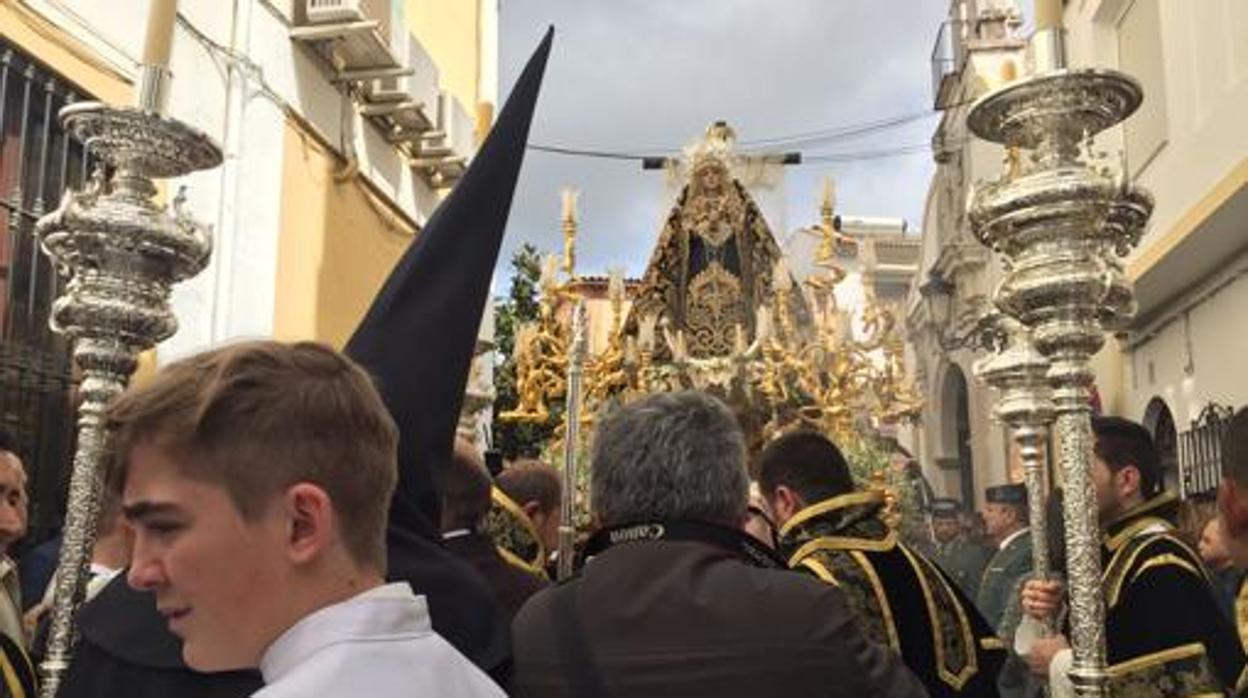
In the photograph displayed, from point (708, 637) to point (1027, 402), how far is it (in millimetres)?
2578

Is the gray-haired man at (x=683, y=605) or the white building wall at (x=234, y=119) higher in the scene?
the white building wall at (x=234, y=119)

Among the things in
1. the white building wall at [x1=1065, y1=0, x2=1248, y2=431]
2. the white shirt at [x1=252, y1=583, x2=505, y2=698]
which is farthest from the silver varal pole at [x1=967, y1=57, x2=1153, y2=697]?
the white building wall at [x1=1065, y1=0, x2=1248, y2=431]

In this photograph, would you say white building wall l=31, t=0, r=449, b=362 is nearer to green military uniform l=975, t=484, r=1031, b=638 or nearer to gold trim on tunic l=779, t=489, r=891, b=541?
green military uniform l=975, t=484, r=1031, b=638

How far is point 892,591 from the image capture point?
10.8ft

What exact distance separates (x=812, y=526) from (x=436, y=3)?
1099cm

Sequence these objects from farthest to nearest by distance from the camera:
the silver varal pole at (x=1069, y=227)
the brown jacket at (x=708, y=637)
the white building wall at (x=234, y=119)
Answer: the white building wall at (x=234, y=119)
the silver varal pole at (x=1069, y=227)
the brown jacket at (x=708, y=637)

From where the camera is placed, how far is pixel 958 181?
65.8 feet

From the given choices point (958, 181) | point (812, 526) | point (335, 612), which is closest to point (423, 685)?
point (335, 612)

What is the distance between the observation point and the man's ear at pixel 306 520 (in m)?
1.25

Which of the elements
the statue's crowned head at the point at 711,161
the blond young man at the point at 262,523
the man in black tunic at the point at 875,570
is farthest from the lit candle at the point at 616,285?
the blond young man at the point at 262,523

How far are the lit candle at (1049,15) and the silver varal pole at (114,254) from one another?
6.17 ft

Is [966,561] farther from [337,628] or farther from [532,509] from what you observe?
[337,628]

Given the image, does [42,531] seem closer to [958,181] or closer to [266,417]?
[266,417]

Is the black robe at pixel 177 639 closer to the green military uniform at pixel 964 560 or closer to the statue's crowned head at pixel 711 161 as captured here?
the green military uniform at pixel 964 560
